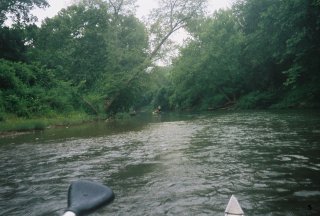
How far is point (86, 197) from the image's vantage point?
238 cm

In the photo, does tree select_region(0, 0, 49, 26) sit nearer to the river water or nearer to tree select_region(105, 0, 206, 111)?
tree select_region(105, 0, 206, 111)

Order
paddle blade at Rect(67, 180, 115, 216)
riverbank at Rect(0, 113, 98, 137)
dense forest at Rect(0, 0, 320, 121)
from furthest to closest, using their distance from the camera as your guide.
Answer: dense forest at Rect(0, 0, 320, 121), riverbank at Rect(0, 113, 98, 137), paddle blade at Rect(67, 180, 115, 216)

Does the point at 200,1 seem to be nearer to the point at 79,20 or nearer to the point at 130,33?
the point at 130,33

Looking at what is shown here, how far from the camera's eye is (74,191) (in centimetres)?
243

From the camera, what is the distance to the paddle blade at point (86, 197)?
7.24 feet

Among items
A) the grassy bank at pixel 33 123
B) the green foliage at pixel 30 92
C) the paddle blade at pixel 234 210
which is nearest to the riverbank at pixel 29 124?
the grassy bank at pixel 33 123

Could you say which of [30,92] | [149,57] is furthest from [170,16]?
[30,92]

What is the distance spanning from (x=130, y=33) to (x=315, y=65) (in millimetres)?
19570

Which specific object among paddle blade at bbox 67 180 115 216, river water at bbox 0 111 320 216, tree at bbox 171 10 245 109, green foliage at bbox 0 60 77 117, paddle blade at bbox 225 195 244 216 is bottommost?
river water at bbox 0 111 320 216

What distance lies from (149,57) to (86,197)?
83.4 ft

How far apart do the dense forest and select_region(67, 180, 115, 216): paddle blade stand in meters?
13.9

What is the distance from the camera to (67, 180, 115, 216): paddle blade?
2.21 m

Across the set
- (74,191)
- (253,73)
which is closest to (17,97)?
(74,191)

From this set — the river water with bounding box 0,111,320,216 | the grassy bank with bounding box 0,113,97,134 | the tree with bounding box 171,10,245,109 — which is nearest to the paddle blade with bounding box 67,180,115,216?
the river water with bounding box 0,111,320,216
